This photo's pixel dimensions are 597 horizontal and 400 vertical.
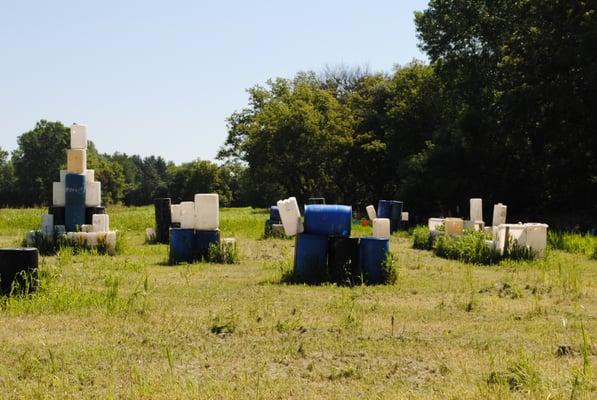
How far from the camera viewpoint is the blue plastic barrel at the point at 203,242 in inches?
609

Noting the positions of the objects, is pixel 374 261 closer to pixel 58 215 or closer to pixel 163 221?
pixel 58 215

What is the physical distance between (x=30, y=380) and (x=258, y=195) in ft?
246

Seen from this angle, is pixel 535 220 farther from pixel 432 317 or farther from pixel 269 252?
pixel 432 317

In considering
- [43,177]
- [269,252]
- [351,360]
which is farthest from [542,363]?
[43,177]

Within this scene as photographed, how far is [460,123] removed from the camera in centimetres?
3316

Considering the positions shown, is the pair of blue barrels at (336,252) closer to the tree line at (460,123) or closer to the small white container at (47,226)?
the small white container at (47,226)

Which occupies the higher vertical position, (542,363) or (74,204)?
(74,204)

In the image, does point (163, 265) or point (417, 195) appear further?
point (417, 195)

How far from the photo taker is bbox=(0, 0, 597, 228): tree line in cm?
2834

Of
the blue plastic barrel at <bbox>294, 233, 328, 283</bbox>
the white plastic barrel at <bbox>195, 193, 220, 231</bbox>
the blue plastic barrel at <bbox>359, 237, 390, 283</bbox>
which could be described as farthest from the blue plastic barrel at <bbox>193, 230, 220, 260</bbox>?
the blue plastic barrel at <bbox>359, 237, 390, 283</bbox>

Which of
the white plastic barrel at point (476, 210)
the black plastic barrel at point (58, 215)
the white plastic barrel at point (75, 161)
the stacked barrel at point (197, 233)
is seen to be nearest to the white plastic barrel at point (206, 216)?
the stacked barrel at point (197, 233)

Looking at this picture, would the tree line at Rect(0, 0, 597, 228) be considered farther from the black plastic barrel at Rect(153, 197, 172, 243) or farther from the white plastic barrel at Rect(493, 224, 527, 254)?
the black plastic barrel at Rect(153, 197, 172, 243)

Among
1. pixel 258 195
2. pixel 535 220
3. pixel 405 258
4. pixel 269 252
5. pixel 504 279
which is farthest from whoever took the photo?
pixel 258 195

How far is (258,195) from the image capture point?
80.8 m
